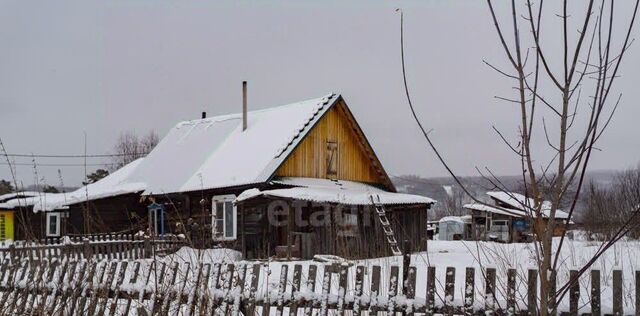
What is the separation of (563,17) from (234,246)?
1836 cm

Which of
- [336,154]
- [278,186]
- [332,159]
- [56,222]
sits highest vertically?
[336,154]

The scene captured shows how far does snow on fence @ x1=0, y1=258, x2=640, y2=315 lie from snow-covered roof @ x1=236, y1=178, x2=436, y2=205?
1145 centimetres

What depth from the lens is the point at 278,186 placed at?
21094mm

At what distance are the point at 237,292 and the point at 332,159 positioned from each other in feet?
60.3

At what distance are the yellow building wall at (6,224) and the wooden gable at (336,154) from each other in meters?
21.3

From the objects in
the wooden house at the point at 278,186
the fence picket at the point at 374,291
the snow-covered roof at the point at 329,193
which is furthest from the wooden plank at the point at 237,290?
the wooden house at the point at 278,186

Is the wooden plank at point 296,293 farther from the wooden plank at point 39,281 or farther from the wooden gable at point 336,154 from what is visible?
the wooden gable at point 336,154

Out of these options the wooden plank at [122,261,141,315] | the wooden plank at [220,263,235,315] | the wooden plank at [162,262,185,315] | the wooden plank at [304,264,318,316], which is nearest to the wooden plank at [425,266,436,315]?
Answer: the wooden plank at [304,264,318,316]

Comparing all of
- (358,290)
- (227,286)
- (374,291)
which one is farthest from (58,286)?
(374,291)

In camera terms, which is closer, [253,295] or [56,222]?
[253,295]

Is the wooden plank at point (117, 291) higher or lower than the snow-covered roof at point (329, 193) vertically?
lower

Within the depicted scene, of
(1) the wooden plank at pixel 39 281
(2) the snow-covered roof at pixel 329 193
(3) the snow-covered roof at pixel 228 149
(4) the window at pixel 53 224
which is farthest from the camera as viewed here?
(4) the window at pixel 53 224

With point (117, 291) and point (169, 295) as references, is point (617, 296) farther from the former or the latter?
point (117, 291)

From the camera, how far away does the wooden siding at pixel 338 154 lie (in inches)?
875
